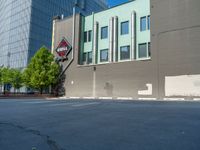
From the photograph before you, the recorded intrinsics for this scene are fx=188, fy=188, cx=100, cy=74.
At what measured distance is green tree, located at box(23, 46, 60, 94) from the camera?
97.3 feet

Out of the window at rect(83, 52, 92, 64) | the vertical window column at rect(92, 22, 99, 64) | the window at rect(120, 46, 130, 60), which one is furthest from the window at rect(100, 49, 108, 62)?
the window at rect(120, 46, 130, 60)

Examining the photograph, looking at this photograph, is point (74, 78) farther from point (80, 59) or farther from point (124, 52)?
point (124, 52)

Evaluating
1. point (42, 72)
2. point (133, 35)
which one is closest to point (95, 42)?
point (133, 35)

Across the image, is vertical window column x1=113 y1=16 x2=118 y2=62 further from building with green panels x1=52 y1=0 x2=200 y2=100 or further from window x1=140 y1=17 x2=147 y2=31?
window x1=140 y1=17 x2=147 y2=31

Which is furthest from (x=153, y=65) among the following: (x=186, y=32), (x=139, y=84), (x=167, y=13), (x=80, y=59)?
(x=80, y=59)

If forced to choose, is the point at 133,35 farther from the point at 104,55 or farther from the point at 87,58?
the point at 87,58

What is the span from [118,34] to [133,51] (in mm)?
3954

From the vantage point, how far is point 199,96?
18953 millimetres

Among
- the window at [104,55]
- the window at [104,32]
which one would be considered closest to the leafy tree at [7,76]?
the window at [104,55]

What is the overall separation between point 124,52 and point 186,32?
831 cm

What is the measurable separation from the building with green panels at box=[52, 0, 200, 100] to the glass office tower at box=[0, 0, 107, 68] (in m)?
34.3

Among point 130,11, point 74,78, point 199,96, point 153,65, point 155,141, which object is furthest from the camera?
point 74,78

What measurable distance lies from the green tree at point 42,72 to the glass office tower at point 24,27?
33091mm

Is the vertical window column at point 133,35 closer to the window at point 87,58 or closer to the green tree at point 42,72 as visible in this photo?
the window at point 87,58
